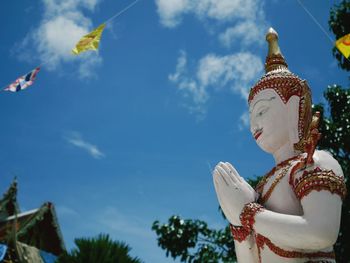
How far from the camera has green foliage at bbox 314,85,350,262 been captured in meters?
7.93

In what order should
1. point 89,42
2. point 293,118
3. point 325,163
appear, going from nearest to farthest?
point 325,163 → point 293,118 → point 89,42

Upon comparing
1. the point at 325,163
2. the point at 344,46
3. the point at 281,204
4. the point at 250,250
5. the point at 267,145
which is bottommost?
the point at 250,250

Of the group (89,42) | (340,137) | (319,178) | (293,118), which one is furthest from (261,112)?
(340,137)

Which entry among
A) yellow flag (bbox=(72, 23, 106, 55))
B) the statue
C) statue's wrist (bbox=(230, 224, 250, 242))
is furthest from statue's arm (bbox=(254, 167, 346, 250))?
yellow flag (bbox=(72, 23, 106, 55))

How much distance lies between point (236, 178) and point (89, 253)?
6679 millimetres

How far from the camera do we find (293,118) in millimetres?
3561

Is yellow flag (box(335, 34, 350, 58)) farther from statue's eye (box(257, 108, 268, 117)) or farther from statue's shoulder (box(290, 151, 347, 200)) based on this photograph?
statue's shoulder (box(290, 151, 347, 200))

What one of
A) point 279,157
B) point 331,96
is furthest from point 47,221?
point 279,157

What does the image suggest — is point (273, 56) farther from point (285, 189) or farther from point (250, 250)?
point (250, 250)

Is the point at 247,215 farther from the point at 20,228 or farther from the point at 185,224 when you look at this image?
the point at 20,228

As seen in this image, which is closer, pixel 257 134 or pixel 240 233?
pixel 240 233

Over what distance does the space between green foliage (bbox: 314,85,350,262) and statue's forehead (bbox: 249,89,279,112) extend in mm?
4712

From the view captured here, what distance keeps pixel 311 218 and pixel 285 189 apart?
351 millimetres

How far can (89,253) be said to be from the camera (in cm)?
935
